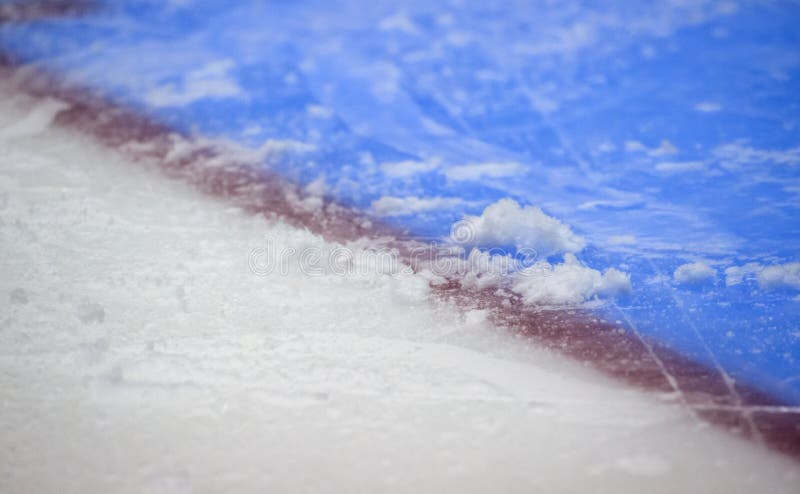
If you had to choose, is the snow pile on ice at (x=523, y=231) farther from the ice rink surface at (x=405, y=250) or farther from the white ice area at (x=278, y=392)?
the white ice area at (x=278, y=392)

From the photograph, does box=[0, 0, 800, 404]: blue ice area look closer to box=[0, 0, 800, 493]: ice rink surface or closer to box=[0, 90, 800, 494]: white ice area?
box=[0, 0, 800, 493]: ice rink surface

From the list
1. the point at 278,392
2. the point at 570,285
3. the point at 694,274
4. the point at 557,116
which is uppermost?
the point at 557,116

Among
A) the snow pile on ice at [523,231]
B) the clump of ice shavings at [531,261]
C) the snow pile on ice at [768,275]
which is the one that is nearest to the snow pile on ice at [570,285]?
the clump of ice shavings at [531,261]

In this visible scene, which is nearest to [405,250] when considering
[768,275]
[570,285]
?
[570,285]

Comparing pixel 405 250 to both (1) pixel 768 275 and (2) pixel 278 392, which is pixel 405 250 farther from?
(1) pixel 768 275

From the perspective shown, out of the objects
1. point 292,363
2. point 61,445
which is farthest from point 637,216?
point 61,445

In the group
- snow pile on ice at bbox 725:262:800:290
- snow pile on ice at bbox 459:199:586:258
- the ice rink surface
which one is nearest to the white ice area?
the ice rink surface
